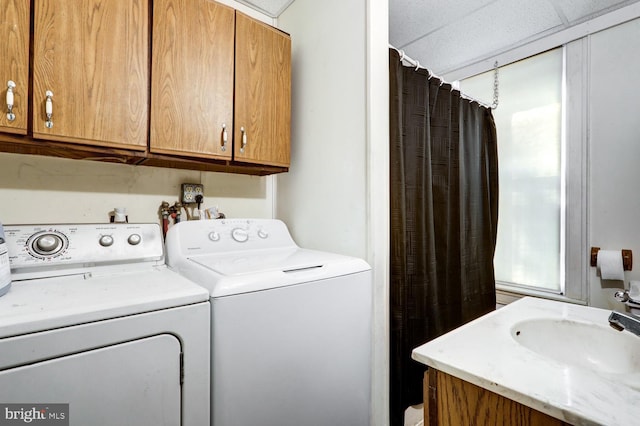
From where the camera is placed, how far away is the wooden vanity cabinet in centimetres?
64

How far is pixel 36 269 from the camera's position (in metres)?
1.01

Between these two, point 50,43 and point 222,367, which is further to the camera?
point 50,43

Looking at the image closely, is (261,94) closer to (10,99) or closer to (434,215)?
(10,99)

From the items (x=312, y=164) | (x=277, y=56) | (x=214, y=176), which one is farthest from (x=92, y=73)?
(x=312, y=164)

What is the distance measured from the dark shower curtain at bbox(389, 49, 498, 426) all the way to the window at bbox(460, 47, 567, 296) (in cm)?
19

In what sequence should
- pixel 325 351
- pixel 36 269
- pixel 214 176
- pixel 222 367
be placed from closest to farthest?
pixel 222 367
pixel 36 269
pixel 325 351
pixel 214 176

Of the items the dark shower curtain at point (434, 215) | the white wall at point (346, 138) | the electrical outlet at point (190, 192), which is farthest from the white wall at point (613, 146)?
the electrical outlet at point (190, 192)

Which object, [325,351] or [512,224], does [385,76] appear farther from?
[512,224]

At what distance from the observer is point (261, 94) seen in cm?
153

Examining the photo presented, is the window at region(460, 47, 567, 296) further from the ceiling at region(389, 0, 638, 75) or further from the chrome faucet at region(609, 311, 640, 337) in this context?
the chrome faucet at region(609, 311, 640, 337)

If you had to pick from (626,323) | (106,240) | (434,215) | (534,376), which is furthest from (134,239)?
(626,323)

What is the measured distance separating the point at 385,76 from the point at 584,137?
1501mm

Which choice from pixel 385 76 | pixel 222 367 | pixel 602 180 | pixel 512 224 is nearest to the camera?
pixel 222 367

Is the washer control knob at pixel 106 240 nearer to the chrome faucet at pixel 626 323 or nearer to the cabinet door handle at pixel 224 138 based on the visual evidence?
the cabinet door handle at pixel 224 138
